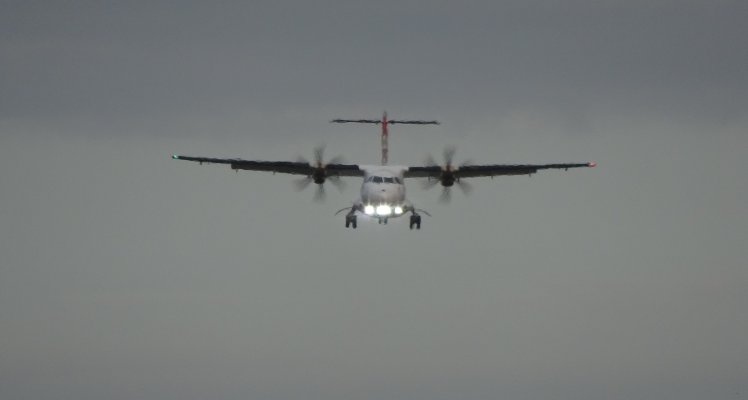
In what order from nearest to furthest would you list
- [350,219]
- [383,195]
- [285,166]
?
1. [383,195]
2. [350,219]
3. [285,166]

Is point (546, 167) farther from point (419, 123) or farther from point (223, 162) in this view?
point (223, 162)

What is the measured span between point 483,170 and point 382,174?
26.1ft

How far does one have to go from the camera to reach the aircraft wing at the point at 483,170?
78.4 meters

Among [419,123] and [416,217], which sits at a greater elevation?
[419,123]

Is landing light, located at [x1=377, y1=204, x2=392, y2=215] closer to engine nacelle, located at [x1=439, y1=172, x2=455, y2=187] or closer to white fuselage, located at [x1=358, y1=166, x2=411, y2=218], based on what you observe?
white fuselage, located at [x1=358, y1=166, x2=411, y2=218]

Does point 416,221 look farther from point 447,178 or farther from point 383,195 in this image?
point 383,195

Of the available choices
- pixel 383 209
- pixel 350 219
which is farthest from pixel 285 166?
pixel 383 209

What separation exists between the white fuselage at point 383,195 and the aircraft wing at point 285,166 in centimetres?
387

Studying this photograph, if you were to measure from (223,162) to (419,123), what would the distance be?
1213 cm

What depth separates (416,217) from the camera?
76.8 m

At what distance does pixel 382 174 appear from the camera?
75000 mm

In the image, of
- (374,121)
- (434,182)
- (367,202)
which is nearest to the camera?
(367,202)

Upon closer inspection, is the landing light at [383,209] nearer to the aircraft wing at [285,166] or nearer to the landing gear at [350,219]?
the landing gear at [350,219]

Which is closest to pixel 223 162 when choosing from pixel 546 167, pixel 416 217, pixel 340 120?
pixel 340 120
